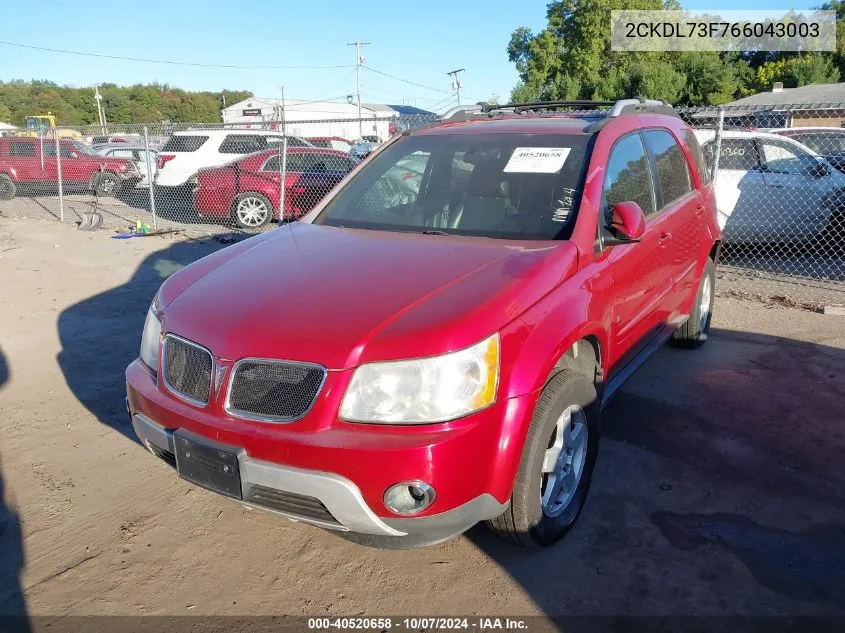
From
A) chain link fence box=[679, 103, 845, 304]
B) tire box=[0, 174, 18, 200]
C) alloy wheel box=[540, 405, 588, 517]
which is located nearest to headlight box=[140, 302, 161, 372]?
alloy wheel box=[540, 405, 588, 517]

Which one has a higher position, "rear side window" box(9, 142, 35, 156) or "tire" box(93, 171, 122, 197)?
"rear side window" box(9, 142, 35, 156)

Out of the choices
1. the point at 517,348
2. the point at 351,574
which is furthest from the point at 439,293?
the point at 351,574

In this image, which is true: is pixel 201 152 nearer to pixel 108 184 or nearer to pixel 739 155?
pixel 108 184

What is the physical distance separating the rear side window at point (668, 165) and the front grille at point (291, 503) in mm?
2983

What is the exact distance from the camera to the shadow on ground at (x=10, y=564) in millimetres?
2674

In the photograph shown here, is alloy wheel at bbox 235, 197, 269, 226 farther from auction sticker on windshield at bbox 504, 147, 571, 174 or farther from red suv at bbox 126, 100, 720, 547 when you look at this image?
auction sticker on windshield at bbox 504, 147, 571, 174

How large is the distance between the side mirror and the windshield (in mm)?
206

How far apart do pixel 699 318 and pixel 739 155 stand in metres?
4.48

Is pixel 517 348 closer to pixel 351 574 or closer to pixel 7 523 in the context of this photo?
pixel 351 574

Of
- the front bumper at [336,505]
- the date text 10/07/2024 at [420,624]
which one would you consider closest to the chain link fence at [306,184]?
the front bumper at [336,505]

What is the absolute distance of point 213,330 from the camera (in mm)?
2672

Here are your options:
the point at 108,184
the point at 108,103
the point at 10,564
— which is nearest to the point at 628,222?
the point at 10,564

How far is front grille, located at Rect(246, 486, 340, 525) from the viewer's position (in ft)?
8.04

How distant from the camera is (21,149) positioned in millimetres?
18500
